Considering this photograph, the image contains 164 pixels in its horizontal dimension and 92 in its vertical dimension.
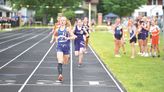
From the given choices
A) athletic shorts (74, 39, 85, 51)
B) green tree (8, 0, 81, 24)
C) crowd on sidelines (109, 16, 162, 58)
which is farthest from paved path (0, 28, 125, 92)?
green tree (8, 0, 81, 24)

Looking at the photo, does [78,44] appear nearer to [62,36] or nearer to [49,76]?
[49,76]

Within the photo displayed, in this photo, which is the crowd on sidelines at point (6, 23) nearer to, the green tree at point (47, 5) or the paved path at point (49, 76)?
the green tree at point (47, 5)

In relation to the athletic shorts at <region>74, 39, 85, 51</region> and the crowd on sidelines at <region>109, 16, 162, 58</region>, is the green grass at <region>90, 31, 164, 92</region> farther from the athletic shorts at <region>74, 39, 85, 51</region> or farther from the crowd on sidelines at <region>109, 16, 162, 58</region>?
the athletic shorts at <region>74, 39, 85, 51</region>

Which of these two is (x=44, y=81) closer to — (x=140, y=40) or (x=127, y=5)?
(x=140, y=40)

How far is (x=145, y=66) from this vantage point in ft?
73.8

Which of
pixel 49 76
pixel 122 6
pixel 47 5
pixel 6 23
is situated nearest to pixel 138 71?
pixel 49 76

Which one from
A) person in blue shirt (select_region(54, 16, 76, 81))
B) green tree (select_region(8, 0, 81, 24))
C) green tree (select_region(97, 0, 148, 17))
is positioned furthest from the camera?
green tree (select_region(97, 0, 148, 17))

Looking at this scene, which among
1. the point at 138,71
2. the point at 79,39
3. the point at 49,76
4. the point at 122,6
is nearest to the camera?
the point at 49,76

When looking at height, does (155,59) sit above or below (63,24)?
below

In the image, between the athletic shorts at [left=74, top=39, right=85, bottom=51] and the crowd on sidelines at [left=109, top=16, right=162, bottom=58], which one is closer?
the athletic shorts at [left=74, top=39, right=85, bottom=51]

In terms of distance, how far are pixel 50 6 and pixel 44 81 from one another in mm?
92277

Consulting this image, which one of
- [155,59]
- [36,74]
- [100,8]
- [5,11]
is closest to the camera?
[36,74]

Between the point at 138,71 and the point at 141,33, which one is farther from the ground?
the point at 141,33

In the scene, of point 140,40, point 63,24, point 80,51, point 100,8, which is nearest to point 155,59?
point 140,40
